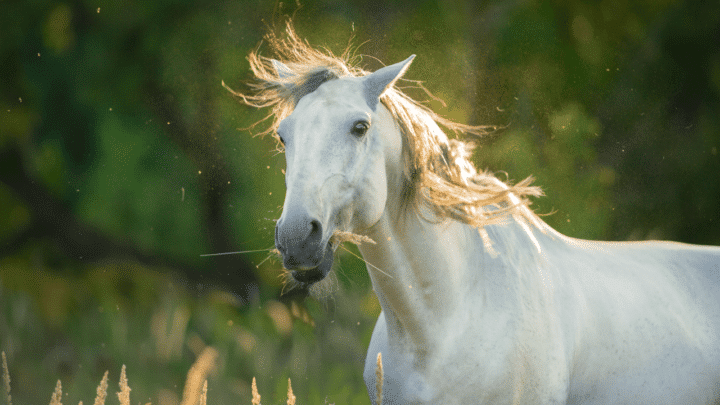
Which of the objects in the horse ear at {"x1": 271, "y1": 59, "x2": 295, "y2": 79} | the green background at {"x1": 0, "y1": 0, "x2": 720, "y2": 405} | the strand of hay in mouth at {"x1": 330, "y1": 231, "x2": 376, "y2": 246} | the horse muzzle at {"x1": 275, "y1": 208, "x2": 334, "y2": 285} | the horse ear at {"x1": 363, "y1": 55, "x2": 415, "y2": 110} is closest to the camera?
the horse muzzle at {"x1": 275, "y1": 208, "x2": 334, "y2": 285}

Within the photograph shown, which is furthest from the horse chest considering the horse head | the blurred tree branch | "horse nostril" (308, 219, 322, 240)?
the blurred tree branch

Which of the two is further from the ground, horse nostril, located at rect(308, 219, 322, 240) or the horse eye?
the horse eye

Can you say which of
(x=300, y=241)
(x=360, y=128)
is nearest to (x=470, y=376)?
(x=300, y=241)

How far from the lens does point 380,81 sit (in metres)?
1.72

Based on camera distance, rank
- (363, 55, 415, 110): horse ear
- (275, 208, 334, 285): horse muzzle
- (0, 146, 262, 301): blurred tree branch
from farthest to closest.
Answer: (0, 146, 262, 301): blurred tree branch
(363, 55, 415, 110): horse ear
(275, 208, 334, 285): horse muzzle

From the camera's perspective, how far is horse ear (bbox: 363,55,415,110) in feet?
5.61

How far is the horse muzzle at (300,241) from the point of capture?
1409 mm

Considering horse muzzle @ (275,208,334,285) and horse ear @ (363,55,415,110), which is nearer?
horse muzzle @ (275,208,334,285)

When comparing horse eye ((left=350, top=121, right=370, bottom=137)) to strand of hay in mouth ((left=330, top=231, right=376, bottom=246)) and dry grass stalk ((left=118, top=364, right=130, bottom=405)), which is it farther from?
dry grass stalk ((left=118, top=364, right=130, bottom=405))

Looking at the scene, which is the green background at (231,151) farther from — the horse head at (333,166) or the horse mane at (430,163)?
the horse head at (333,166)

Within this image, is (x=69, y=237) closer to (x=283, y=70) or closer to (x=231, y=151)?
(x=231, y=151)

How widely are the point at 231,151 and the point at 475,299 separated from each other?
2.77m

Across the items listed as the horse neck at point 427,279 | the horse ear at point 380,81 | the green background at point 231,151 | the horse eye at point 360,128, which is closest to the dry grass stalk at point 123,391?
the horse neck at point 427,279

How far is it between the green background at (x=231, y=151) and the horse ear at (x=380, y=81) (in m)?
2.43
